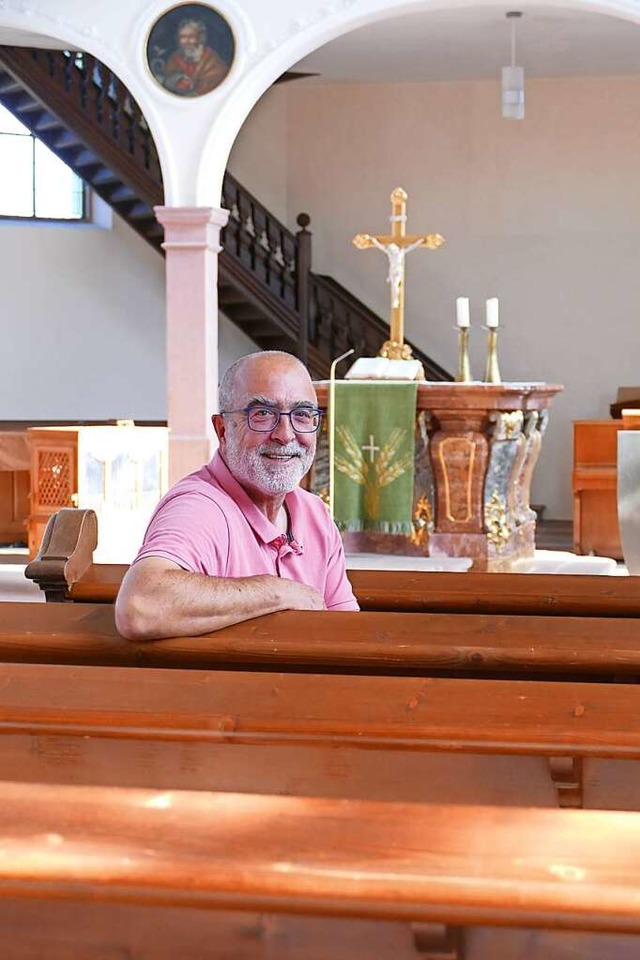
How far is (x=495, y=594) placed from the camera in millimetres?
2748

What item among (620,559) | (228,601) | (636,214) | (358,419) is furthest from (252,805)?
(636,214)

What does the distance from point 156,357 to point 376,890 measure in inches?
522

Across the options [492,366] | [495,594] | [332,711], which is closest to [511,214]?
[492,366]

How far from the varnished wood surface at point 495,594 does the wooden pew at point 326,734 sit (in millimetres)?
1017

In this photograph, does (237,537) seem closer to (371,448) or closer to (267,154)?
(371,448)

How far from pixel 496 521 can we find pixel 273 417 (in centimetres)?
542

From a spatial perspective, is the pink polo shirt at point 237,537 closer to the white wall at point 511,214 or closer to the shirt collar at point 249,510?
the shirt collar at point 249,510

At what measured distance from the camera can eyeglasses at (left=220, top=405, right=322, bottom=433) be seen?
2850mm

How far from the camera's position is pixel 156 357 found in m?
14.2

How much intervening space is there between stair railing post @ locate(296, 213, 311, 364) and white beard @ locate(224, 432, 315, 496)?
9.93 metres

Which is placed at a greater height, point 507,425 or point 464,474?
point 507,425

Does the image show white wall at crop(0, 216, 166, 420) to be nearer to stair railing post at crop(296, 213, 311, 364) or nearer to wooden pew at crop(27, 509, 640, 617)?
stair railing post at crop(296, 213, 311, 364)

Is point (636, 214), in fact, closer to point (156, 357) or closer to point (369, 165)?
point (369, 165)

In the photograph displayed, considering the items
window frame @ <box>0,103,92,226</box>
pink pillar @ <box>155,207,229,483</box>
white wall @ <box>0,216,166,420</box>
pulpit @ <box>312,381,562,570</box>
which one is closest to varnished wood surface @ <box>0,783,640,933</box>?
pulpit @ <box>312,381,562,570</box>
